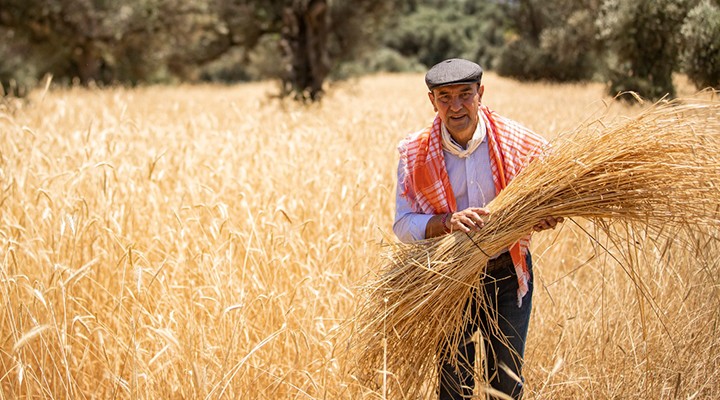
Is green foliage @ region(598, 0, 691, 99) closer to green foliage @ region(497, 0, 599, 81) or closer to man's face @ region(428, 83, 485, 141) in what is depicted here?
man's face @ region(428, 83, 485, 141)

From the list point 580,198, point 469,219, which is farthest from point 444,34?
point 469,219

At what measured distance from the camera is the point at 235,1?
1672 centimetres

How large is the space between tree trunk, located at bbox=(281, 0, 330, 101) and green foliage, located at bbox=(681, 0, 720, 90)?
818 cm

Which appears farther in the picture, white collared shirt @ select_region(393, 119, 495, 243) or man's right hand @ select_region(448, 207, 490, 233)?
white collared shirt @ select_region(393, 119, 495, 243)

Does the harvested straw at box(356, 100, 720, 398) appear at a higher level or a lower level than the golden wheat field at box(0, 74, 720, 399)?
higher

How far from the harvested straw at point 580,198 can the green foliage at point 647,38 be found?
319 centimetres

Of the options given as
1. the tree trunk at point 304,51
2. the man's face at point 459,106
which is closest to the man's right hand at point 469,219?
the man's face at point 459,106

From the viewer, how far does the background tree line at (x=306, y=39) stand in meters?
5.39

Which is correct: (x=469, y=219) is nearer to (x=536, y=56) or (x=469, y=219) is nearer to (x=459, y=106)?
(x=459, y=106)

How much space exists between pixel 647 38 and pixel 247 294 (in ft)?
15.0

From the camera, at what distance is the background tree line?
5.39 meters

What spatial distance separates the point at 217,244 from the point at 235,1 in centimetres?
1472

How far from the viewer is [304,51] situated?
41.2 feet

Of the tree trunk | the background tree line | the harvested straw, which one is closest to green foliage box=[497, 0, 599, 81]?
the background tree line
